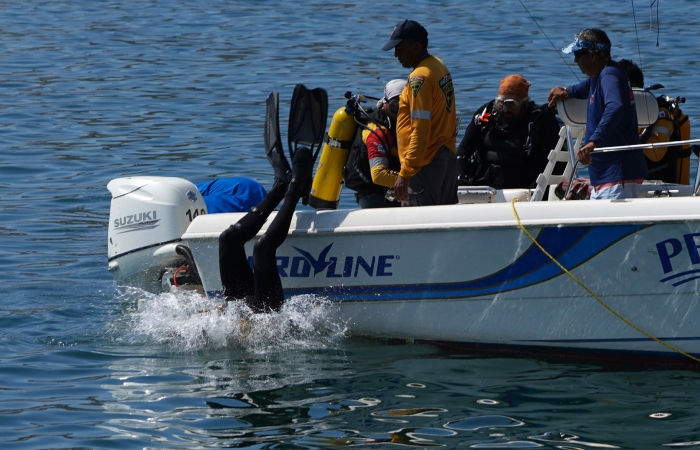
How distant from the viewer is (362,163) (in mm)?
6879

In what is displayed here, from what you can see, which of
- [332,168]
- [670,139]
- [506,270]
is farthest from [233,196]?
[670,139]

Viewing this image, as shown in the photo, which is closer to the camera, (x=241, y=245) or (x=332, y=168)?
(x=241, y=245)

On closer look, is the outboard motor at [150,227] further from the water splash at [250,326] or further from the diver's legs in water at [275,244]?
the diver's legs in water at [275,244]

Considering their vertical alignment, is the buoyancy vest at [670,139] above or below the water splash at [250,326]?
above

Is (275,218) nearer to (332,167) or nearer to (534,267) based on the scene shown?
(332,167)

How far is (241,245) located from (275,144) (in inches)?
25.3

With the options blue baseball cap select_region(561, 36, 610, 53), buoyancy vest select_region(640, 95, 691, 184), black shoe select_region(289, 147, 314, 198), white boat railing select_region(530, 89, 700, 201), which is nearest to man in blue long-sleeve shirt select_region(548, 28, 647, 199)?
blue baseball cap select_region(561, 36, 610, 53)

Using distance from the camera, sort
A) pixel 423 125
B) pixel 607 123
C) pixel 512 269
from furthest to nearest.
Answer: pixel 423 125 → pixel 512 269 → pixel 607 123

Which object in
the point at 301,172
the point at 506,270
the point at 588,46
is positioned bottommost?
the point at 506,270

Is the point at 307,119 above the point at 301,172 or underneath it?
above

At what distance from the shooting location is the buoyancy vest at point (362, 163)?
6.83m

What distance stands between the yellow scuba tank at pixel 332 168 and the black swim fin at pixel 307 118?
0.18m

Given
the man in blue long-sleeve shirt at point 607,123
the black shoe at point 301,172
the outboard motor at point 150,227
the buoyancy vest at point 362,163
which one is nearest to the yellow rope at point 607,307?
the man in blue long-sleeve shirt at point 607,123

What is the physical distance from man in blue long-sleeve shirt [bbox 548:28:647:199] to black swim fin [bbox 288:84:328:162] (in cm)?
151
